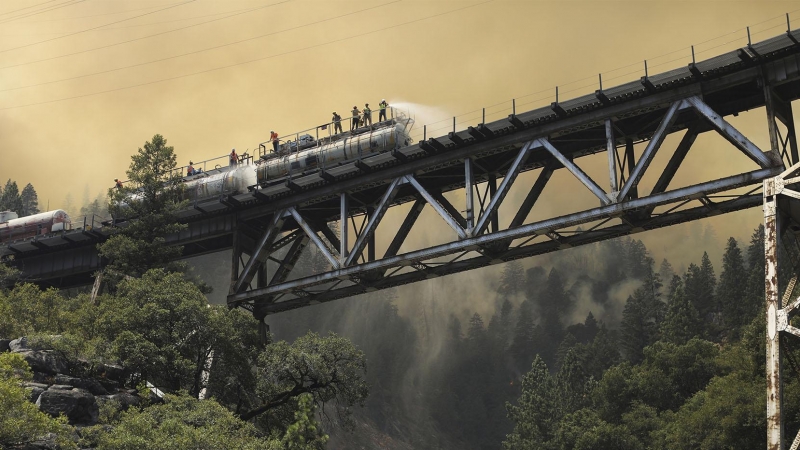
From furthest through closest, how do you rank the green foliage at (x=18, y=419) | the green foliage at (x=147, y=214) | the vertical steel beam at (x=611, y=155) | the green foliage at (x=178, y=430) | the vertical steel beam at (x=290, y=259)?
the green foliage at (x=147, y=214)
the vertical steel beam at (x=290, y=259)
the vertical steel beam at (x=611, y=155)
the green foliage at (x=178, y=430)
the green foliage at (x=18, y=419)

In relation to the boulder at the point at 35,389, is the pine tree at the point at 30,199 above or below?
above

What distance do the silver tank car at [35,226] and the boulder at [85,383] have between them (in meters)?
33.9

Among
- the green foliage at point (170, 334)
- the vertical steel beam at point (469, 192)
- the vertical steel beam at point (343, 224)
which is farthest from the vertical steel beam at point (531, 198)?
the green foliage at point (170, 334)

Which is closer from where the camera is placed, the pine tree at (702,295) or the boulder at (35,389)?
the boulder at (35,389)

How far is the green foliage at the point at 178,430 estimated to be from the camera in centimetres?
2883

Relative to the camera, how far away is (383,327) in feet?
516

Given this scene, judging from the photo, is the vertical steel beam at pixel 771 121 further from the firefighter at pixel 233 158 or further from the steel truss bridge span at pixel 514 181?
the firefighter at pixel 233 158

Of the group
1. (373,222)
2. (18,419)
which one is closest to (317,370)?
(373,222)

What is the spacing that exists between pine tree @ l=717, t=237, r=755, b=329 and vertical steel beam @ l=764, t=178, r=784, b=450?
79606 mm

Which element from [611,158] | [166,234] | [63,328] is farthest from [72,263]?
[611,158]

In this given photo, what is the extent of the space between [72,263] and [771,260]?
44960 millimetres

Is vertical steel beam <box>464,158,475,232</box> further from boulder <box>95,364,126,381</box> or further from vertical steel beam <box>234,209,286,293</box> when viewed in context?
boulder <box>95,364,126,381</box>

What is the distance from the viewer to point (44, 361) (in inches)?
1329

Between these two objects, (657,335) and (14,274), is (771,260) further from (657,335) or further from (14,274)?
(657,335)
